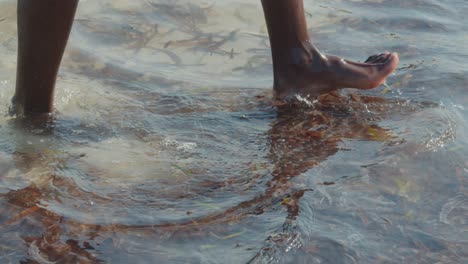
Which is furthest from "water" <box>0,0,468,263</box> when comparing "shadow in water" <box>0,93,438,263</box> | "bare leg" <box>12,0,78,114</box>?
"bare leg" <box>12,0,78,114</box>

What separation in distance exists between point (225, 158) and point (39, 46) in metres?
0.78

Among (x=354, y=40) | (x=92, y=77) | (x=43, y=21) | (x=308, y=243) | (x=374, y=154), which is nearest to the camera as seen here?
A: (x=308, y=243)

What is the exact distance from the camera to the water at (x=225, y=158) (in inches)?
82.7

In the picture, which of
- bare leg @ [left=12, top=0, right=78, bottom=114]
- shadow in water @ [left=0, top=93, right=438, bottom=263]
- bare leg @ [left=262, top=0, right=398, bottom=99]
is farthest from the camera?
bare leg @ [left=262, top=0, right=398, bottom=99]

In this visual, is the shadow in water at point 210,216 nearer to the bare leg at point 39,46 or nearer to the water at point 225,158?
the water at point 225,158

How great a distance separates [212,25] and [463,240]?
2.42 meters

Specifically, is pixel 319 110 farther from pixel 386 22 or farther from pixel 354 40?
pixel 386 22

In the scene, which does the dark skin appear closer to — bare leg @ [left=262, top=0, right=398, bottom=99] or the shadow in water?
bare leg @ [left=262, top=0, right=398, bottom=99]

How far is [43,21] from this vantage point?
2.50 m

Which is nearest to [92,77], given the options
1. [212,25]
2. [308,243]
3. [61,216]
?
[212,25]

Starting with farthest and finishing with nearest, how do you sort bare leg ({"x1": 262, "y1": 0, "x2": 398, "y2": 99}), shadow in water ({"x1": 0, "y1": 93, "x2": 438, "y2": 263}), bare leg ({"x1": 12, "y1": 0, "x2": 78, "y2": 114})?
bare leg ({"x1": 262, "y1": 0, "x2": 398, "y2": 99}) → bare leg ({"x1": 12, "y1": 0, "x2": 78, "y2": 114}) → shadow in water ({"x1": 0, "y1": 93, "x2": 438, "y2": 263})

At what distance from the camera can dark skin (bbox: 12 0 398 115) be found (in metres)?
2.51

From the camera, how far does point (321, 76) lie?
318cm

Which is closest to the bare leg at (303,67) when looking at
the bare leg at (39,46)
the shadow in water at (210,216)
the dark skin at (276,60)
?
the dark skin at (276,60)
